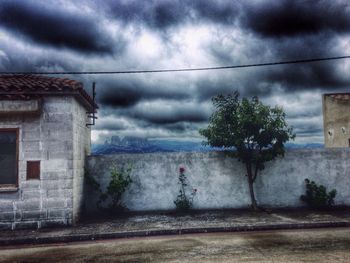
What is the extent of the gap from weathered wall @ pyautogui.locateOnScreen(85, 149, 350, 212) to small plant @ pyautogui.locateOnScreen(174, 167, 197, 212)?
16 cm

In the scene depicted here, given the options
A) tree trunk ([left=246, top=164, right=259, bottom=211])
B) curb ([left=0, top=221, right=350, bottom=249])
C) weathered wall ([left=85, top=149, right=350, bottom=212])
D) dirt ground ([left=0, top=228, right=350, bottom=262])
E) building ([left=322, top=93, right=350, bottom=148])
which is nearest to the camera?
dirt ground ([left=0, top=228, right=350, bottom=262])

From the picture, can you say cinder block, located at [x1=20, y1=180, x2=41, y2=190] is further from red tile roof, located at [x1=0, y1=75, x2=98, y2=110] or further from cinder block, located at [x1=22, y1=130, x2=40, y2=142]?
red tile roof, located at [x1=0, y1=75, x2=98, y2=110]

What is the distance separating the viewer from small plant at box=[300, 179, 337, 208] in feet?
35.2

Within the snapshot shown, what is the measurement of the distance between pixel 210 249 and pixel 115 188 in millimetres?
4652

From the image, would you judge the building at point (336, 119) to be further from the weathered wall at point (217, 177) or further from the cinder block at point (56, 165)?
the cinder block at point (56, 165)

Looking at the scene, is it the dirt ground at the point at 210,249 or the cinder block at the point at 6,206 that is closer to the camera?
the dirt ground at the point at 210,249

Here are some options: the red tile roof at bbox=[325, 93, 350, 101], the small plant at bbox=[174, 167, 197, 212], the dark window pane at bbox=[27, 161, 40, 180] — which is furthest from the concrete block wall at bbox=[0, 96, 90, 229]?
the red tile roof at bbox=[325, 93, 350, 101]

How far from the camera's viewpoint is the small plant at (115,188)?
408 inches

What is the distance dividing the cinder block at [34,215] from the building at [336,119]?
15843mm

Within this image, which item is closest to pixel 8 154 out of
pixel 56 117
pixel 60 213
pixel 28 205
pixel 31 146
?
pixel 31 146

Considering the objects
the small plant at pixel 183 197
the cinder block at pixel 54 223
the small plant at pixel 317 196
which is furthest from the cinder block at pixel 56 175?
the small plant at pixel 317 196

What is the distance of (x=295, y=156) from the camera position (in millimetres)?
11469

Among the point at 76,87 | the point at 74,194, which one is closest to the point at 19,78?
the point at 76,87

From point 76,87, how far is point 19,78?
2.96 m
